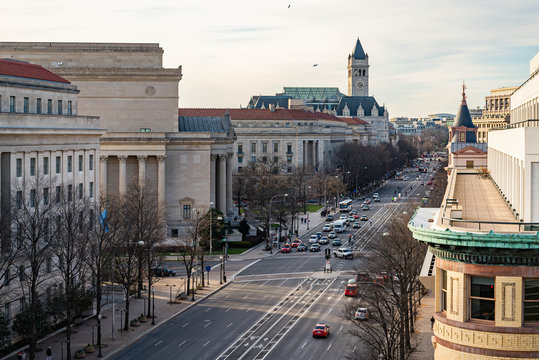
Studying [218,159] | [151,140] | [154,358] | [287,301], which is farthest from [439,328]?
[218,159]

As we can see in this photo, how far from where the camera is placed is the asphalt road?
59.2 m

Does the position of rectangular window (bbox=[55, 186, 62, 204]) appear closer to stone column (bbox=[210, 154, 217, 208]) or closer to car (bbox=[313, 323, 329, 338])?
car (bbox=[313, 323, 329, 338])

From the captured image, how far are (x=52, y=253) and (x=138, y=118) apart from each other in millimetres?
57068

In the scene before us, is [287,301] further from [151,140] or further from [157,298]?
[151,140]

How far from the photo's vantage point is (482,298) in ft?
73.6

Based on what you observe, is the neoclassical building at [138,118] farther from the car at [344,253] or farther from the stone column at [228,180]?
the car at [344,253]

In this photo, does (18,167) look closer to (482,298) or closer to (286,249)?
(482,298)

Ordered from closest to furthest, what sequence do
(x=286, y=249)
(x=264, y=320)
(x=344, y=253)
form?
(x=264, y=320)
(x=344, y=253)
(x=286, y=249)

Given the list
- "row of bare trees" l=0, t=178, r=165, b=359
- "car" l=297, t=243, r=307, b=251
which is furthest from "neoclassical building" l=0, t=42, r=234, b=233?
"row of bare trees" l=0, t=178, r=165, b=359

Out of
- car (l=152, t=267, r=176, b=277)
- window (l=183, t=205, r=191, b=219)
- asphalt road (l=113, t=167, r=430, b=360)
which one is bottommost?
asphalt road (l=113, t=167, r=430, b=360)

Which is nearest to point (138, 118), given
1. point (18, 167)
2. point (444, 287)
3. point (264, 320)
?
point (18, 167)

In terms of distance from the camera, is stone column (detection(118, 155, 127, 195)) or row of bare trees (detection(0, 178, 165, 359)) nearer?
row of bare trees (detection(0, 178, 165, 359))

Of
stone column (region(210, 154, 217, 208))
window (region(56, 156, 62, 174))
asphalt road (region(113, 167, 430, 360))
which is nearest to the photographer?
asphalt road (region(113, 167, 430, 360))

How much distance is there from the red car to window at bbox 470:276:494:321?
41.4 m
